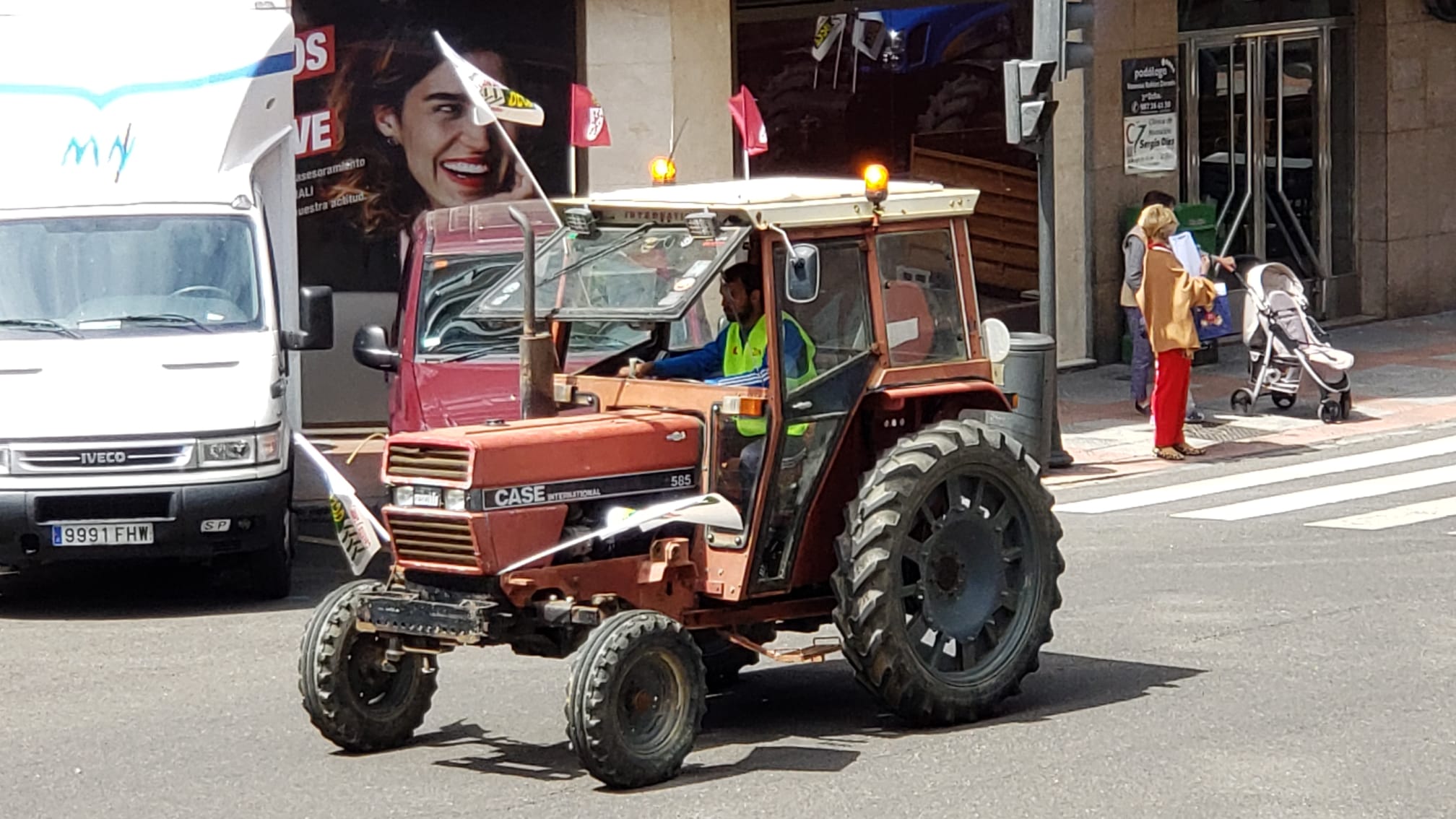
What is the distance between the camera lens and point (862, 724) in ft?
28.6

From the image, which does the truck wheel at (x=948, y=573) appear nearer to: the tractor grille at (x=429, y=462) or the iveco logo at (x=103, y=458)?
the tractor grille at (x=429, y=462)

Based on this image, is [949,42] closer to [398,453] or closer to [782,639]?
[782,639]

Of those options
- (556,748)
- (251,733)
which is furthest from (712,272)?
(251,733)

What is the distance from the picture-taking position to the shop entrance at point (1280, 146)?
22.7m

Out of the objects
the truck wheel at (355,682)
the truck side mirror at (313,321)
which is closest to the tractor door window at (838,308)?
the truck wheel at (355,682)

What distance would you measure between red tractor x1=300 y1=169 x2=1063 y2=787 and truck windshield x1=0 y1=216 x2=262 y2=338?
385 centimetres

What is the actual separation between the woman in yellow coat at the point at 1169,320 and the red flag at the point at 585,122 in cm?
413

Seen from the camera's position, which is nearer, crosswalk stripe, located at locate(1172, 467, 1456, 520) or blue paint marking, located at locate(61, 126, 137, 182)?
blue paint marking, located at locate(61, 126, 137, 182)

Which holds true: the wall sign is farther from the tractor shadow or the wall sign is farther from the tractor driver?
the tractor driver

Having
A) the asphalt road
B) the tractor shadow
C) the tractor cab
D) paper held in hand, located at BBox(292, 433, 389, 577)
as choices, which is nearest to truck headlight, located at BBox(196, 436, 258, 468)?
the asphalt road

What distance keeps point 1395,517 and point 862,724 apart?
5943 millimetres

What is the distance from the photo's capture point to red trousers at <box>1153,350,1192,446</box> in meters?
16.3

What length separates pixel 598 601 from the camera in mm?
7859

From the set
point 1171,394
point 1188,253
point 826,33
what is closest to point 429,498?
point 1171,394
